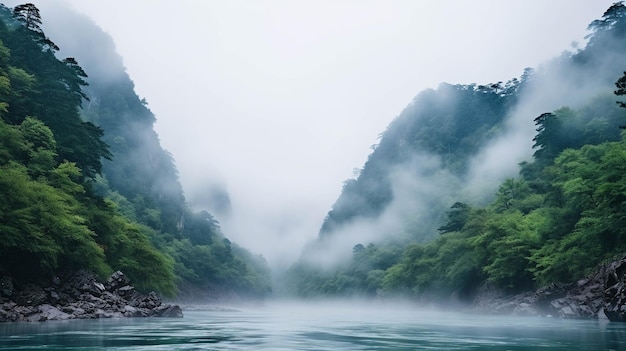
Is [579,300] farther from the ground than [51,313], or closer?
farther from the ground

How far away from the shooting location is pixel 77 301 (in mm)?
39125

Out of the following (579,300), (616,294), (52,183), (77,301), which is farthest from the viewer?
(579,300)

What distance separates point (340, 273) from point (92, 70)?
336 ft

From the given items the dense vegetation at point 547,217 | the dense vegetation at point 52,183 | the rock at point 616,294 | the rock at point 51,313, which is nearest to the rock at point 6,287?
the dense vegetation at point 52,183

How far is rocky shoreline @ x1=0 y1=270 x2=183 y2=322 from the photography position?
31.6m

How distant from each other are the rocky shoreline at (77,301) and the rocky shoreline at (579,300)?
34146mm

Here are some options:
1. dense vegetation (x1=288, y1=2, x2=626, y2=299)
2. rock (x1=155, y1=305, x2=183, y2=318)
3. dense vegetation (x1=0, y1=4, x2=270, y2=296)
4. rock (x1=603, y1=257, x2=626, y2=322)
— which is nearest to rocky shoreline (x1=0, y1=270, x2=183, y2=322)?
rock (x1=155, y1=305, x2=183, y2=318)

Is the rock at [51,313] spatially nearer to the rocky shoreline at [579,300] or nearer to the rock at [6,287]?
the rock at [6,287]

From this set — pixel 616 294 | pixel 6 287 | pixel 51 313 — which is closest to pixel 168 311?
pixel 51 313

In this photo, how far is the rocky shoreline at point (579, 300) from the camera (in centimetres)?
3400

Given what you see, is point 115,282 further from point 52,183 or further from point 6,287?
point 6,287

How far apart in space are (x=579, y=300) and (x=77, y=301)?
130 ft

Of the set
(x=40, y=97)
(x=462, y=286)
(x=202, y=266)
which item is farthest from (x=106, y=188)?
(x=462, y=286)

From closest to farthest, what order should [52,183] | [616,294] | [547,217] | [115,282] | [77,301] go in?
[616,294]
[77,301]
[52,183]
[115,282]
[547,217]
